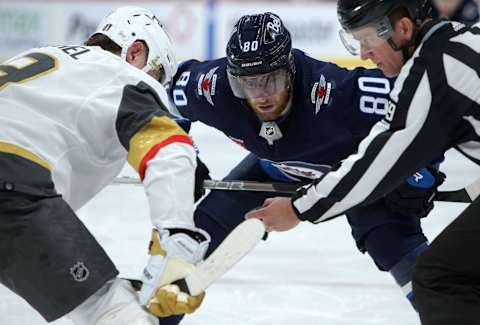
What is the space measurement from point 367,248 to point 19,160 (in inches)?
53.1

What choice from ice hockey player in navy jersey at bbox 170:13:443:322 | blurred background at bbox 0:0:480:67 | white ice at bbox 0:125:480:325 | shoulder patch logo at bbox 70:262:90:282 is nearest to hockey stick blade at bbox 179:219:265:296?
shoulder patch logo at bbox 70:262:90:282

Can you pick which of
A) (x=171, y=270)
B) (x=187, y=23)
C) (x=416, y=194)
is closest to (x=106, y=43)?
(x=416, y=194)

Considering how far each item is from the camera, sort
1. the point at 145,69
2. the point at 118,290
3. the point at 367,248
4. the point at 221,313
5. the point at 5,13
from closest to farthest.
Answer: the point at 118,290 → the point at 145,69 → the point at 367,248 → the point at 221,313 → the point at 5,13

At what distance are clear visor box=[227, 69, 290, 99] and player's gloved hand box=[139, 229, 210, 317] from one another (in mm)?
1036

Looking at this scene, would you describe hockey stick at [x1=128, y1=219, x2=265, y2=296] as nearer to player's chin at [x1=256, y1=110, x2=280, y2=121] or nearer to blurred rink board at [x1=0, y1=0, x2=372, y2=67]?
player's chin at [x1=256, y1=110, x2=280, y2=121]

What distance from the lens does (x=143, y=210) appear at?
15.3 ft

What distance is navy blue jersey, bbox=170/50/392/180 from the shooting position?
276cm

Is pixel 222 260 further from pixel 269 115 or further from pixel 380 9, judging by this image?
pixel 269 115

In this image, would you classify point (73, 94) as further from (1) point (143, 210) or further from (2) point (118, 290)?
(1) point (143, 210)

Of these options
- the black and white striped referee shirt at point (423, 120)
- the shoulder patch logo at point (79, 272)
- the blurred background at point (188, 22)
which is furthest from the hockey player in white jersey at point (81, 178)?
the blurred background at point (188, 22)

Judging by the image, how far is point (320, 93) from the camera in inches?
110

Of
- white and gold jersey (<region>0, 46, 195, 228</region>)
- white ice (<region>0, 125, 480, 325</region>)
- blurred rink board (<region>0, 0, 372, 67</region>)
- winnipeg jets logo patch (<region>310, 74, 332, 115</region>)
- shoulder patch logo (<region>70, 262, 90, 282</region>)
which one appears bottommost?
blurred rink board (<region>0, 0, 372, 67</region>)

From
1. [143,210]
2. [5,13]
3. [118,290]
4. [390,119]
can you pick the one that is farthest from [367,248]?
[5,13]

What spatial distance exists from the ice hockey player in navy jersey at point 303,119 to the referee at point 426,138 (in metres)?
0.52
